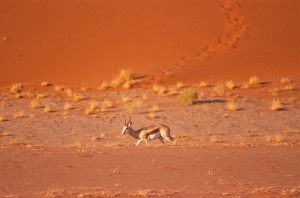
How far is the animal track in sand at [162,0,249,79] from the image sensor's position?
3700 centimetres

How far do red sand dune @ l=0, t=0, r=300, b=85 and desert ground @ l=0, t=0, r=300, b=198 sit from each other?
8cm

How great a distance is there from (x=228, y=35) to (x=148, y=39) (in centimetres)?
526

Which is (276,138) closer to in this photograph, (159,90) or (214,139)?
(214,139)

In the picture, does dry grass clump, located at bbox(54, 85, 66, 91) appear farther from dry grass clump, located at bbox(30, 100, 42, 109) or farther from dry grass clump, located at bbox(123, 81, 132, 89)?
dry grass clump, located at bbox(30, 100, 42, 109)

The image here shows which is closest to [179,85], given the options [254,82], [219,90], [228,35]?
[219,90]

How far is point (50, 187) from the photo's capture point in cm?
1177

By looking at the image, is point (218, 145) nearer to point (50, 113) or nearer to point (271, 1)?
point (50, 113)

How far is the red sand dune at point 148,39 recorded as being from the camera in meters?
35.4

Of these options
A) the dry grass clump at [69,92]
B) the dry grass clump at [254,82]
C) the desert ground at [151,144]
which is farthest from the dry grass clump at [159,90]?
the dry grass clump at [254,82]

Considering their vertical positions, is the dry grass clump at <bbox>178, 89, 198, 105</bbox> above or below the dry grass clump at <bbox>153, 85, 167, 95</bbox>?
below

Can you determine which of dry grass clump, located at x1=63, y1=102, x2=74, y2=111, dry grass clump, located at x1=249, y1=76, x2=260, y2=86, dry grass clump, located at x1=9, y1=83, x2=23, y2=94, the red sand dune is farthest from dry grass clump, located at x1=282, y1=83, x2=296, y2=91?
dry grass clump, located at x1=9, y1=83, x2=23, y2=94

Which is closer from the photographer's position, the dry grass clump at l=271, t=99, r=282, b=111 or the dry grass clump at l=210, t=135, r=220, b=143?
the dry grass clump at l=210, t=135, r=220, b=143

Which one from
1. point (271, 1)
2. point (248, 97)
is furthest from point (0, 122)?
point (271, 1)

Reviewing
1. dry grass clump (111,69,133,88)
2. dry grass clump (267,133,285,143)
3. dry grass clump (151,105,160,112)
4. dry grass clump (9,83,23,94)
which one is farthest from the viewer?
dry grass clump (111,69,133,88)
